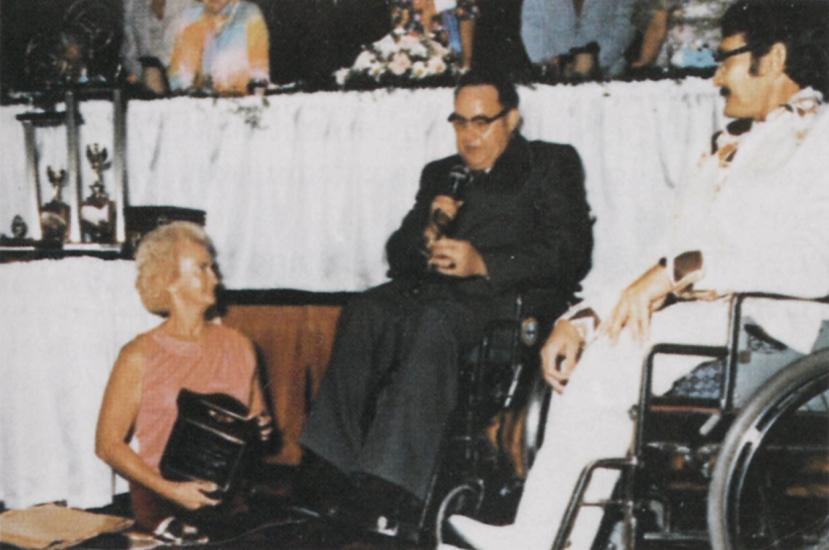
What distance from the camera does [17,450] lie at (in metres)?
2.29

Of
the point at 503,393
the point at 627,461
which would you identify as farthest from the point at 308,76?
the point at 627,461

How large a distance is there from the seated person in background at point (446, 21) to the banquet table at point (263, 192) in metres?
0.19

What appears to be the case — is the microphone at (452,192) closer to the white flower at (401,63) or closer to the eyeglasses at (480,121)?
the eyeglasses at (480,121)

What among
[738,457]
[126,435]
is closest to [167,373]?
[126,435]

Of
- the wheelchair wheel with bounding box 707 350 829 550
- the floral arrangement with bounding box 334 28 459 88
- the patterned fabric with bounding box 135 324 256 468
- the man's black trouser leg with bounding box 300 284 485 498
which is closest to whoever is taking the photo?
the wheelchair wheel with bounding box 707 350 829 550

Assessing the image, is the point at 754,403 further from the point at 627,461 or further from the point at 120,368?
the point at 120,368

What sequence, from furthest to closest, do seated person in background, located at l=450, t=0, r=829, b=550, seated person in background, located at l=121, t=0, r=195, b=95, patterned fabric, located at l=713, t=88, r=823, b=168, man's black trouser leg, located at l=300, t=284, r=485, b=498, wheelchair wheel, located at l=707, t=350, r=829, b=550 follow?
seated person in background, located at l=121, t=0, r=195, b=95
man's black trouser leg, located at l=300, t=284, r=485, b=498
patterned fabric, located at l=713, t=88, r=823, b=168
seated person in background, located at l=450, t=0, r=829, b=550
wheelchair wheel, located at l=707, t=350, r=829, b=550

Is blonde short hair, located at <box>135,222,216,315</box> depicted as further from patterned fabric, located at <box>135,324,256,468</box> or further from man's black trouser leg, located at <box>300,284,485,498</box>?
man's black trouser leg, located at <box>300,284,485,498</box>

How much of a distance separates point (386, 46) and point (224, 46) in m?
0.57

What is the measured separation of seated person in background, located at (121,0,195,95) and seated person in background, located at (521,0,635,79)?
116cm

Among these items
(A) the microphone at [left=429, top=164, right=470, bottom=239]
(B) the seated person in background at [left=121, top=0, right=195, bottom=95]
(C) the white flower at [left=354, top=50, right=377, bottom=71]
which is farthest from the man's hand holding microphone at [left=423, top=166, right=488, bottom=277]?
(B) the seated person in background at [left=121, top=0, right=195, bottom=95]

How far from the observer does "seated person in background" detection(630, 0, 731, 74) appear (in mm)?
2432

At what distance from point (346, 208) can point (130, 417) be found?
93cm

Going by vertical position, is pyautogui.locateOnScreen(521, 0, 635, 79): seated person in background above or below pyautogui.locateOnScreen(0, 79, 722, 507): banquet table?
above
